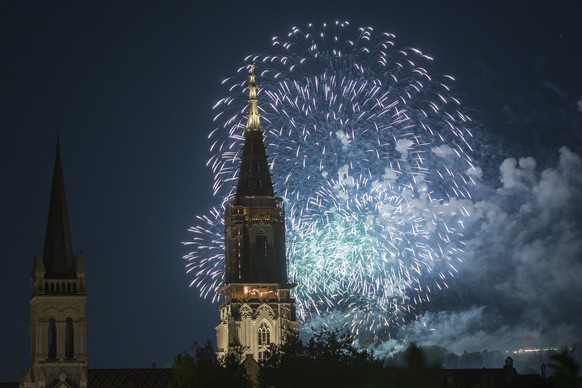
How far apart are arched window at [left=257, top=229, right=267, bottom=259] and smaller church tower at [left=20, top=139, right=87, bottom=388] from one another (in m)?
34.7

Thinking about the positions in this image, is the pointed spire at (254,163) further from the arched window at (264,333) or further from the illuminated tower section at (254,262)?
the arched window at (264,333)

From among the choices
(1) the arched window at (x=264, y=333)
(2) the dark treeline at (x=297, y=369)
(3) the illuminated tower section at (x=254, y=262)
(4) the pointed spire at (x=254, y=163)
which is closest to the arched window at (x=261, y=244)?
(3) the illuminated tower section at (x=254, y=262)

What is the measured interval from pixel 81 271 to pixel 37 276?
3.92 metres

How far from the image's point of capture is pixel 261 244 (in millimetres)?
169750

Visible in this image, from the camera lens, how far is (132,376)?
145 meters

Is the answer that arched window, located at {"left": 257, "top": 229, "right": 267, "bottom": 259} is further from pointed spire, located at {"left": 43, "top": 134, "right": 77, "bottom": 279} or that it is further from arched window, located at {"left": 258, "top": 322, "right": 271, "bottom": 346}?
pointed spire, located at {"left": 43, "top": 134, "right": 77, "bottom": 279}

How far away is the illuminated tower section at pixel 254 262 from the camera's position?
167750 mm

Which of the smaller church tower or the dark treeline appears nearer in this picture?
the dark treeline

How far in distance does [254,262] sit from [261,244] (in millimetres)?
2170

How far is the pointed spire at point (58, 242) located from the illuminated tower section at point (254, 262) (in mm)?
31084

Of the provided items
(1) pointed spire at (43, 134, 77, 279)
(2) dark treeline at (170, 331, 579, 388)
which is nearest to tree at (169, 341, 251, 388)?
(2) dark treeline at (170, 331, 579, 388)

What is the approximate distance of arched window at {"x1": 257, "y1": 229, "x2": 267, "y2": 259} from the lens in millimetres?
169500

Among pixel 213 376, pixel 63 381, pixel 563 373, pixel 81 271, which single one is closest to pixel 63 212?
pixel 81 271

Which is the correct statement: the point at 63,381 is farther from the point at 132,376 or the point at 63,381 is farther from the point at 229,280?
the point at 229,280
